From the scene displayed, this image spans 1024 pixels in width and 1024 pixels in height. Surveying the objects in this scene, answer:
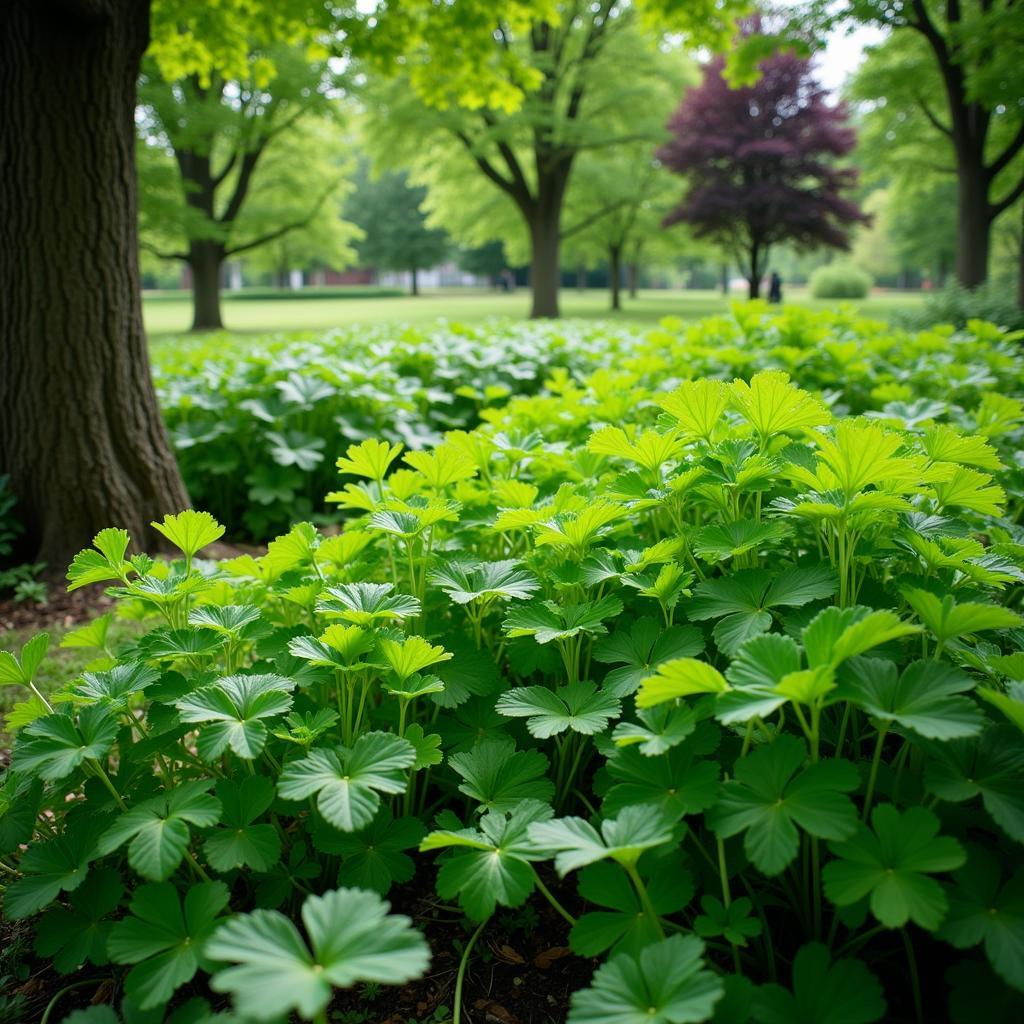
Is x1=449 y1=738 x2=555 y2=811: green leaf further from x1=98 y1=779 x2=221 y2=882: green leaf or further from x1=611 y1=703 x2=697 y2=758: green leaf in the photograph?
x1=98 y1=779 x2=221 y2=882: green leaf

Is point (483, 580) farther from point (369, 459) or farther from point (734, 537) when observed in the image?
point (734, 537)

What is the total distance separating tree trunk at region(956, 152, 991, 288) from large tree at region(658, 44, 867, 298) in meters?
11.1

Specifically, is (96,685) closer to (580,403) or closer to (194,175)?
(580,403)

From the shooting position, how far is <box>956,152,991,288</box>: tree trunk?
13250 millimetres

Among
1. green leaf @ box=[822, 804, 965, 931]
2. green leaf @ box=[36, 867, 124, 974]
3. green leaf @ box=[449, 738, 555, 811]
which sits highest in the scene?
green leaf @ box=[822, 804, 965, 931]

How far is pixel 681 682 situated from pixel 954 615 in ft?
1.50

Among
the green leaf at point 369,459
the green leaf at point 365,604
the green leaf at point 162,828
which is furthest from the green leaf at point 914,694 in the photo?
the green leaf at point 369,459

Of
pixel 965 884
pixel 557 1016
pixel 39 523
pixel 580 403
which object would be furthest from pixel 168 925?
pixel 39 523

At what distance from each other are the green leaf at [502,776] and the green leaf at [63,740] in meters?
0.64

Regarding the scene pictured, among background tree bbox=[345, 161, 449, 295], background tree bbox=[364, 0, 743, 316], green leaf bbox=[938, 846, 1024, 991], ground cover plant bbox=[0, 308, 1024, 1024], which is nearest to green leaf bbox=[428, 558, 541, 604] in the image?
ground cover plant bbox=[0, 308, 1024, 1024]

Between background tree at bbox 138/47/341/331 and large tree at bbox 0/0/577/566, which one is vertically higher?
background tree at bbox 138/47/341/331

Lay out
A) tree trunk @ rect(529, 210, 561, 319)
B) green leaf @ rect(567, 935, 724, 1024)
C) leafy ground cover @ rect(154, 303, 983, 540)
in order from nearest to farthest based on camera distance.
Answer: green leaf @ rect(567, 935, 724, 1024)
leafy ground cover @ rect(154, 303, 983, 540)
tree trunk @ rect(529, 210, 561, 319)

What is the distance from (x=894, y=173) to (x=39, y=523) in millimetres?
23709

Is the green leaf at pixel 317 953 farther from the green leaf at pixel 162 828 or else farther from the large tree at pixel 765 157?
the large tree at pixel 765 157
